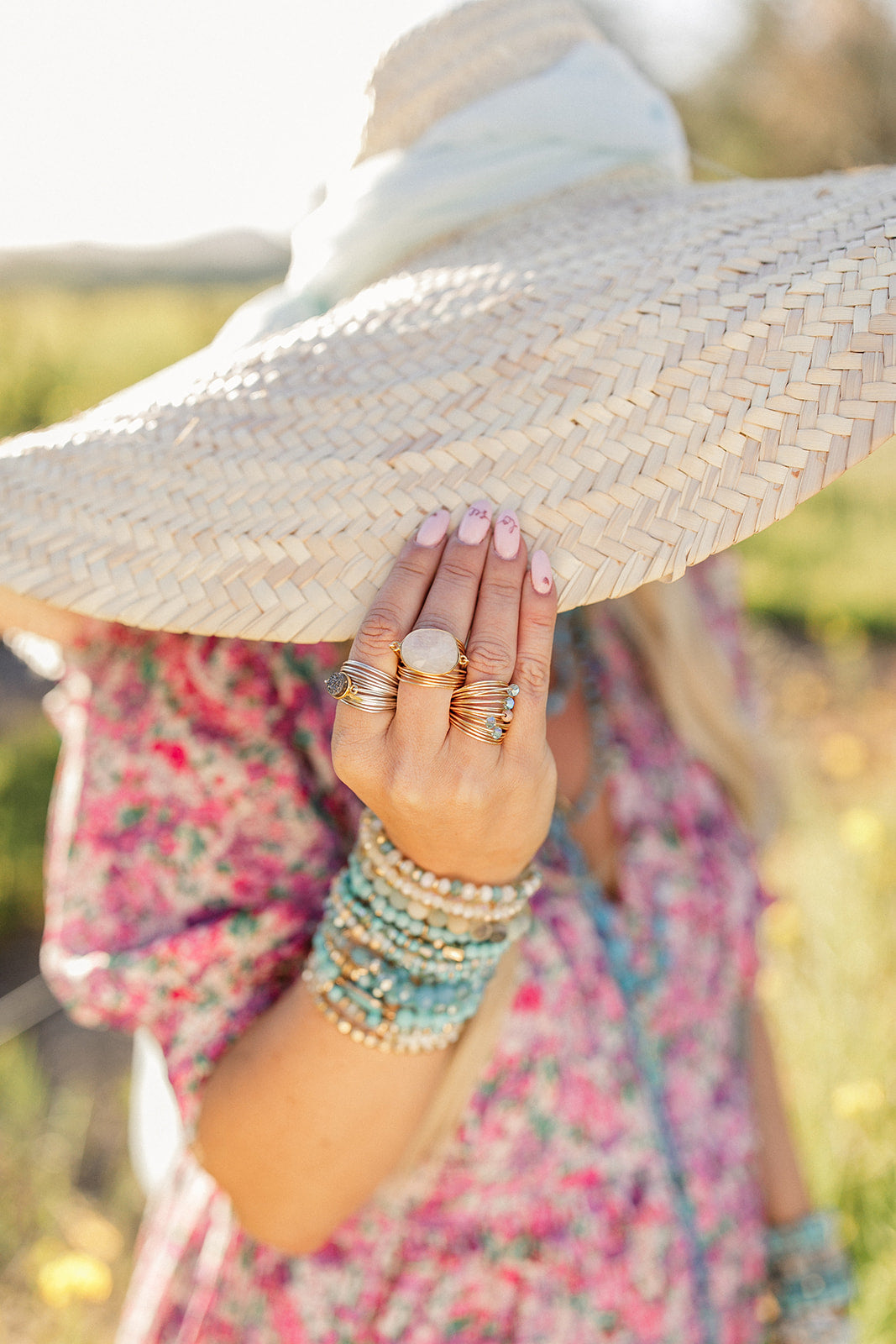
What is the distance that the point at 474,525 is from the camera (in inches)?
29.4

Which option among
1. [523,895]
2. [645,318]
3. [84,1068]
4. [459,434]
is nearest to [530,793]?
[523,895]

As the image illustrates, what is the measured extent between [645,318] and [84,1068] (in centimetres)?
269

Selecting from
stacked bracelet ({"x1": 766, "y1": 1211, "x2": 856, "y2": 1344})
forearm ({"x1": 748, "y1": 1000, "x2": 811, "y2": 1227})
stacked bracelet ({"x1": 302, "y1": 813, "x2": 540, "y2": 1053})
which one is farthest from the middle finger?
stacked bracelet ({"x1": 766, "y1": 1211, "x2": 856, "y2": 1344})

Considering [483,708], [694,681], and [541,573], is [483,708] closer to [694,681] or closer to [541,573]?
[541,573]

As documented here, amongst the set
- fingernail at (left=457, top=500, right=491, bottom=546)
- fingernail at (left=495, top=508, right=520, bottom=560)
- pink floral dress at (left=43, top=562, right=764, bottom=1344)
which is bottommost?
pink floral dress at (left=43, top=562, right=764, bottom=1344)

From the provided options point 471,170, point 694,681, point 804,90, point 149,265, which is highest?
point 471,170

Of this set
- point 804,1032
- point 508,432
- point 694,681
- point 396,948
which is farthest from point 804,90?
point 396,948

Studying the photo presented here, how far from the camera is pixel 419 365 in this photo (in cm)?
83

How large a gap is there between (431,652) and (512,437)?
0.70ft

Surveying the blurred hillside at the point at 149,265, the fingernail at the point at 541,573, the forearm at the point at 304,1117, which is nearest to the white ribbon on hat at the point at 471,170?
the fingernail at the point at 541,573

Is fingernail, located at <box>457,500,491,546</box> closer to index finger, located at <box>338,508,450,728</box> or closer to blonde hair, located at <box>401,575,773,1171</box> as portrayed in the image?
index finger, located at <box>338,508,450,728</box>

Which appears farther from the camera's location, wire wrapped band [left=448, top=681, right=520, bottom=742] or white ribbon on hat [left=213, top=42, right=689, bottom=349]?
white ribbon on hat [left=213, top=42, right=689, bottom=349]

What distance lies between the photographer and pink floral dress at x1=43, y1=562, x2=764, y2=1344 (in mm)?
880

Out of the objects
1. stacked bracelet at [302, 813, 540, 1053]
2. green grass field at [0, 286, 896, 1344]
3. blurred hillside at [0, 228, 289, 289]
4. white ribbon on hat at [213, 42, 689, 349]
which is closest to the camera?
stacked bracelet at [302, 813, 540, 1053]
